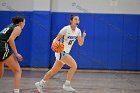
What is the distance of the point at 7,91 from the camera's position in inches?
371

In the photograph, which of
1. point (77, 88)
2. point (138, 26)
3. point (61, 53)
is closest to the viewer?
point (61, 53)

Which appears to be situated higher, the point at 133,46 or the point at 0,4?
the point at 0,4

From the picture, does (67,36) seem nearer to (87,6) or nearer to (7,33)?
(7,33)

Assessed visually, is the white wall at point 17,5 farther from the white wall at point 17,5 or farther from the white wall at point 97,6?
the white wall at point 97,6

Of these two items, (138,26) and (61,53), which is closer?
(61,53)

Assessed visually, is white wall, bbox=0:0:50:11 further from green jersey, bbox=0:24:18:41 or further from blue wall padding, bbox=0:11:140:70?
green jersey, bbox=0:24:18:41

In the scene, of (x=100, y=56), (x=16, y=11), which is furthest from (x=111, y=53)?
(x=16, y=11)

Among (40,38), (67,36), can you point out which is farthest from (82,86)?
(40,38)

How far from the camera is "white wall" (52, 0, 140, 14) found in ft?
51.2

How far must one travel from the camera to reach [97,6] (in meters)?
15.7

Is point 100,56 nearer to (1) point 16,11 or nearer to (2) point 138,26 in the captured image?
(2) point 138,26

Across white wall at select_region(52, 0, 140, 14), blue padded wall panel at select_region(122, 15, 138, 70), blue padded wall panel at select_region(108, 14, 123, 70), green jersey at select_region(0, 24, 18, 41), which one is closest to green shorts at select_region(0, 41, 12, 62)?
green jersey at select_region(0, 24, 18, 41)

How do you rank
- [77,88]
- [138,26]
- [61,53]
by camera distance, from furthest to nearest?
[138,26] < [77,88] < [61,53]

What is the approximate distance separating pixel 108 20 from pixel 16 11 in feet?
14.0
